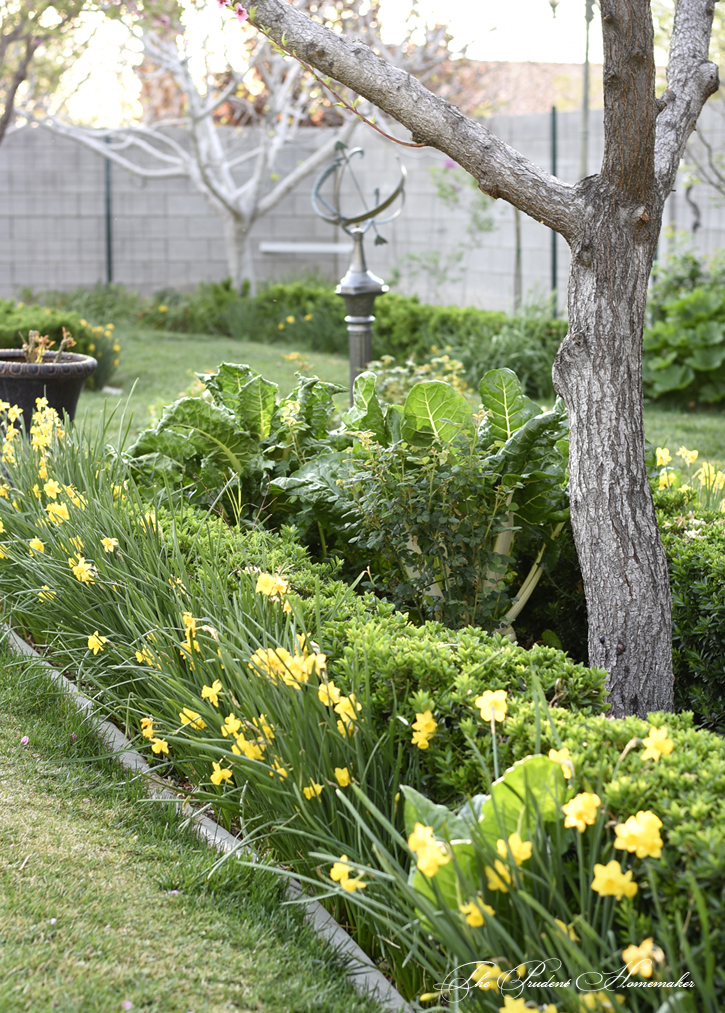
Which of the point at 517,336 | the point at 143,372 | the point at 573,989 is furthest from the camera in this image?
the point at 143,372

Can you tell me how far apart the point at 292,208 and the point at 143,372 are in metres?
6.08

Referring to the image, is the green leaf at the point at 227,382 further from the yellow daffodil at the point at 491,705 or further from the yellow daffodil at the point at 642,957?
the yellow daffodil at the point at 642,957

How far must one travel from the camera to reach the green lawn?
6.77 metres

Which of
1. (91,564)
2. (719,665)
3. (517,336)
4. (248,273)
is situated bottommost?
(719,665)

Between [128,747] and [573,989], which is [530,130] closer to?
[128,747]

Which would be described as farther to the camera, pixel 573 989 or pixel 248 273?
pixel 248 273

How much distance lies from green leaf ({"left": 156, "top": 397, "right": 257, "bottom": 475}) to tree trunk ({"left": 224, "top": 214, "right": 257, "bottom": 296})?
10314mm

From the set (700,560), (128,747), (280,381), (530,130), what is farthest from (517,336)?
(128,747)

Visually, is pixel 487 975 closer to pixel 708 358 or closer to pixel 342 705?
pixel 342 705

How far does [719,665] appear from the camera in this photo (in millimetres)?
2719

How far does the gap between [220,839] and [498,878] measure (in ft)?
3.14

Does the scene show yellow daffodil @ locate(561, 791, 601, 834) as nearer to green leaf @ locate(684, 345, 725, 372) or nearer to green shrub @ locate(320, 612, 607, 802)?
green shrub @ locate(320, 612, 607, 802)

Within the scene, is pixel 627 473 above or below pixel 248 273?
below

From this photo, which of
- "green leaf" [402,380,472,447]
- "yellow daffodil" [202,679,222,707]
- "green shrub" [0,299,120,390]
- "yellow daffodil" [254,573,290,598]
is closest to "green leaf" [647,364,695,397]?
"green shrub" [0,299,120,390]
